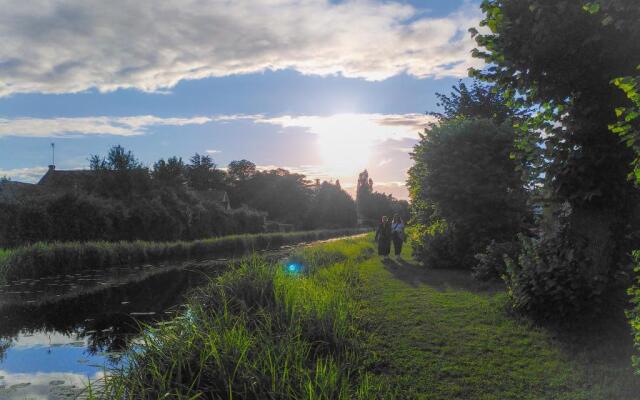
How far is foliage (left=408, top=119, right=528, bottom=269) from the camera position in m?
13.2

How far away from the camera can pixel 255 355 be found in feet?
17.2

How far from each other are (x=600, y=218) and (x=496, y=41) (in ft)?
9.66

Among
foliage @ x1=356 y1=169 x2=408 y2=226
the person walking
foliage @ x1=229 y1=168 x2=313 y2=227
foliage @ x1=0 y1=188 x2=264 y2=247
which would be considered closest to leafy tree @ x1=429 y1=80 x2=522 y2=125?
the person walking

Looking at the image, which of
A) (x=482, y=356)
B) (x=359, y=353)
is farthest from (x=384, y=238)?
(x=482, y=356)

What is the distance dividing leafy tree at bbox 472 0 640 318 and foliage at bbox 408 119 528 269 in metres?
6.17

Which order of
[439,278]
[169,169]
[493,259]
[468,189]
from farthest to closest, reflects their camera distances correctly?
[169,169], [468,189], [439,278], [493,259]

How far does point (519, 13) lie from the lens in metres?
6.94

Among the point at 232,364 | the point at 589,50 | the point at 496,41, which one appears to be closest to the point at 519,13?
the point at 496,41

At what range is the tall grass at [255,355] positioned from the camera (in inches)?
173

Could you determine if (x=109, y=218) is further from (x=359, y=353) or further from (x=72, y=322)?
(x=359, y=353)

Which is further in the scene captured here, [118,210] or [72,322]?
[118,210]

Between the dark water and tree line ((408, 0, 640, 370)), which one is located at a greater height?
tree line ((408, 0, 640, 370))

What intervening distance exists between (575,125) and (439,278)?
619cm

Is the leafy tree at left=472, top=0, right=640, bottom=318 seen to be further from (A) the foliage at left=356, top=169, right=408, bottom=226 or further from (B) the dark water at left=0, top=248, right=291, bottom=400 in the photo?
(A) the foliage at left=356, top=169, right=408, bottom=226
